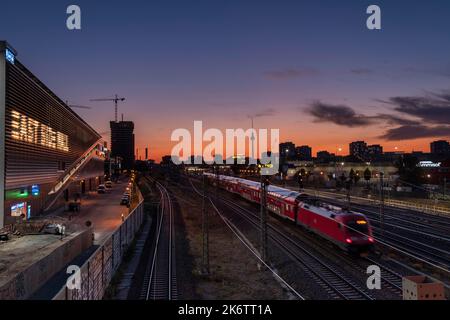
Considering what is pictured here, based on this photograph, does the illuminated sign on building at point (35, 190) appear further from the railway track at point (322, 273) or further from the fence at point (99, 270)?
the railway track at point (322, 273)

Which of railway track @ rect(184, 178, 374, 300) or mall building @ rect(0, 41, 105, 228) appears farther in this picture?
mall building @ rect(0, 41, 105, 228)

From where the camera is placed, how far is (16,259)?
24656 millimetres

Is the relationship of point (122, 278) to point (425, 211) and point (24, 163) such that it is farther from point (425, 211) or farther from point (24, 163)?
point (425, 211)

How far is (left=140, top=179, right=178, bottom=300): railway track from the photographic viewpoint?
61.8 feet

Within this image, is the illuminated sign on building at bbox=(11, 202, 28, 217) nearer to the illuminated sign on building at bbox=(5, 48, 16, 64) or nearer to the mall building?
the mall building

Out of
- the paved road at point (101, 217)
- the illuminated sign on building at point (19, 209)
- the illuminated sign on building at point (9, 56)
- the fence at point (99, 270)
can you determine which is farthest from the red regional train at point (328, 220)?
the illuminated sign on building at point (9, 56)

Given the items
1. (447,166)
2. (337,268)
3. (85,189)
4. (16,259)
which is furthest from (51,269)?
(447,166)

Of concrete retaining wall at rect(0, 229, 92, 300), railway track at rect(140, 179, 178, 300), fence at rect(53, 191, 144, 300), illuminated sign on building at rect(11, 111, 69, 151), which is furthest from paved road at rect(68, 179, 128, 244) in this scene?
fence at rect(53, 191, 144, 300)

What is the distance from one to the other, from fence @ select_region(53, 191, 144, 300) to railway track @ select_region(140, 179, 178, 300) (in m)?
1.92

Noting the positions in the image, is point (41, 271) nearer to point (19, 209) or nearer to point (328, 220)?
point (328, 220)

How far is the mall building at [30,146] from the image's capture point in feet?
110

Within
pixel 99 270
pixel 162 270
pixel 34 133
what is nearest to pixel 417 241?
pixel 162 270

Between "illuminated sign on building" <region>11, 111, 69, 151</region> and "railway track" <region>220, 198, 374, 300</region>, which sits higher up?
"illuminated sign on building" <region>11, 111, 69, 151</region>

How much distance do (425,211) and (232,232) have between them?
2730 centimetres
